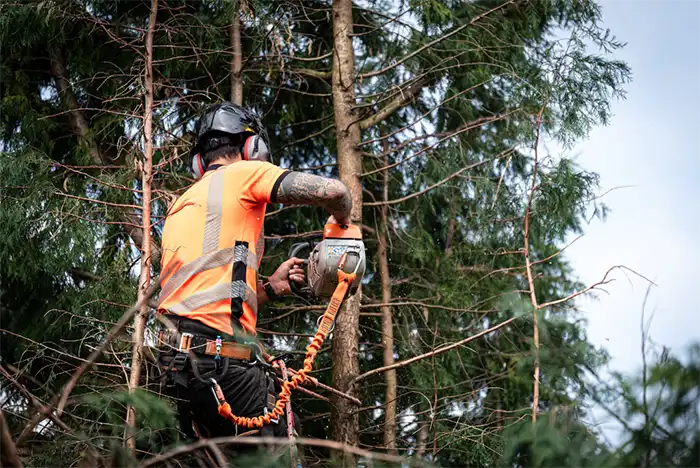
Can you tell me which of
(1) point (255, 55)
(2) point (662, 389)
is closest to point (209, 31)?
(1) point (255, 55)

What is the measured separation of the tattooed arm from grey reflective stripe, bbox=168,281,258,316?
49cm

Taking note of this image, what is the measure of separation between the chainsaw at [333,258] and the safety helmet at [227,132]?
2.03ft

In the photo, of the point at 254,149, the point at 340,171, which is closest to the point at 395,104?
the point at 340,171

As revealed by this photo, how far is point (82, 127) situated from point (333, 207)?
3214 millimetres

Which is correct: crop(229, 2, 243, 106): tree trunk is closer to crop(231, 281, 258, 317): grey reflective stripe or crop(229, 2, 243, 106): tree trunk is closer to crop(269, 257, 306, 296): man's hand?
crop(269, 257, 306, 296): man's hand

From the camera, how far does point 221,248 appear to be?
170 inches

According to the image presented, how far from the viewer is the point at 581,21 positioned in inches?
270

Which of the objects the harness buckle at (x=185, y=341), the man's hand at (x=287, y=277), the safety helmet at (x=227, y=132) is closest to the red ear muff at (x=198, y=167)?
the safety helmet at (x=227, y=132)

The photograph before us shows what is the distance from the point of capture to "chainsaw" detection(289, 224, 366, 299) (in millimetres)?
4551

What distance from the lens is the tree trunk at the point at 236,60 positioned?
628 cm

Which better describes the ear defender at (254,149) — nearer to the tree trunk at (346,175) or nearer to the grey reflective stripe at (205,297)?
the grey reflective stripe at (205,297)

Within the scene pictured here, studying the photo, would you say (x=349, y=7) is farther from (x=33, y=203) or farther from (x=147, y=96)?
(x=33, y=203)

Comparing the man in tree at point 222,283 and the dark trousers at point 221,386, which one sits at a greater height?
the man in tree at point 222,283

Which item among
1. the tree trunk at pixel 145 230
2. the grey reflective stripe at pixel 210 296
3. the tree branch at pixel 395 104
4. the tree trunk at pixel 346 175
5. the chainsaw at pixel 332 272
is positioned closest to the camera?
the grey reflective stripe at pixel 210 296
